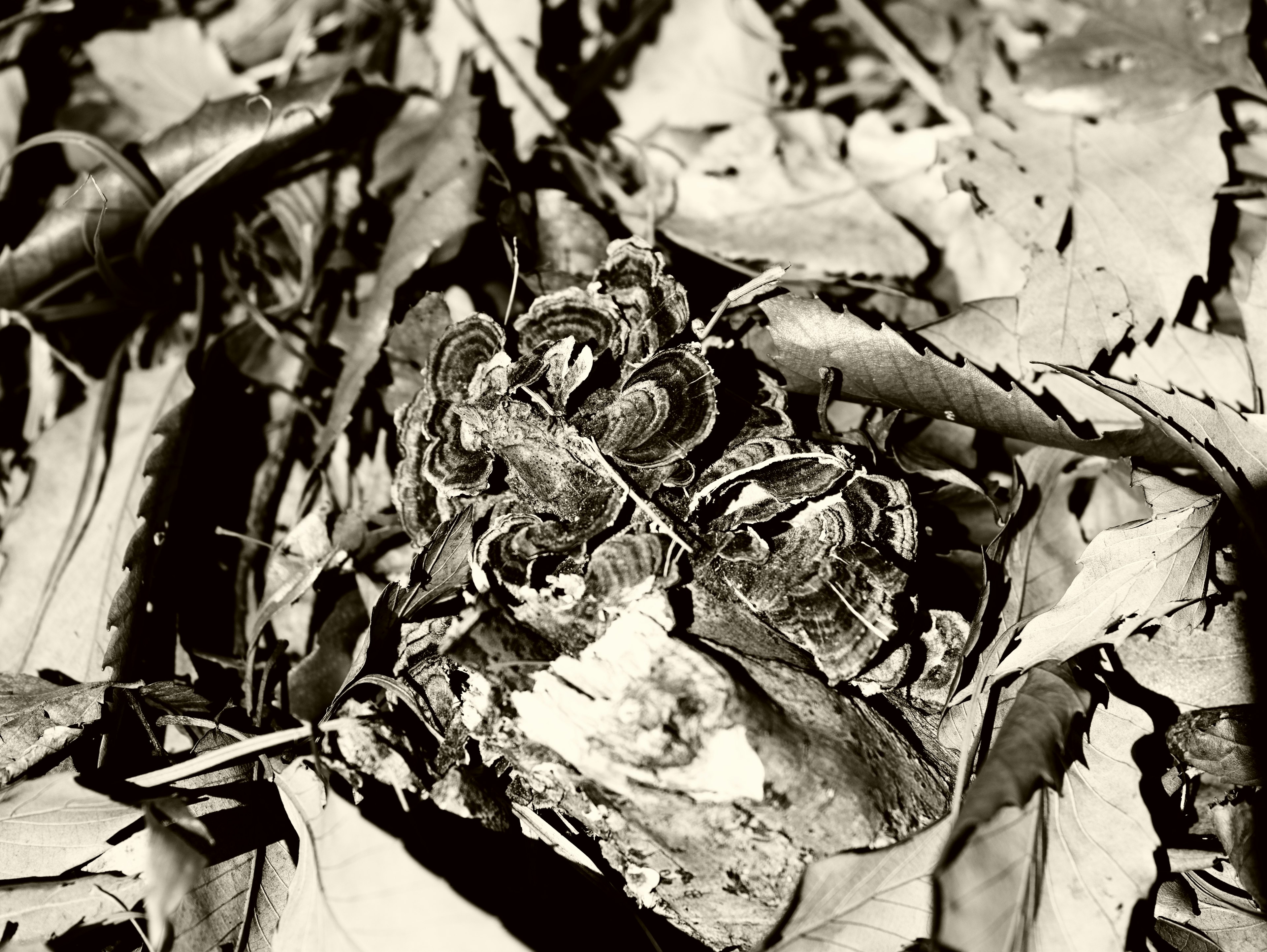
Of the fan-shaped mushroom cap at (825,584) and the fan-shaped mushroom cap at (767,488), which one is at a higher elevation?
the fan-shaped mushroom cap at (767,488)

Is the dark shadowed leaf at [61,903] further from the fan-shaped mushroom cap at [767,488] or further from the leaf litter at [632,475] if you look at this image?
the fan-shaped mushroom cap at [767,488]

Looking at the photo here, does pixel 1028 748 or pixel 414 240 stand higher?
pixel 414 240

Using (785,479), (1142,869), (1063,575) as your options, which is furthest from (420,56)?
(1142,869)

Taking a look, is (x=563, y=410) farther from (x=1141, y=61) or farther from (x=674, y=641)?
(x=1141, y=61)

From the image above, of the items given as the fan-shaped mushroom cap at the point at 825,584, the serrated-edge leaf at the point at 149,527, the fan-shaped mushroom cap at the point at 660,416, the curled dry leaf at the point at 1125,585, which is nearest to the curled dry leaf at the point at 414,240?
the serrated-edge leaf at the point at 149,527

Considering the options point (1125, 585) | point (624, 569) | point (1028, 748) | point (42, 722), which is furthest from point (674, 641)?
point (42, 722)
